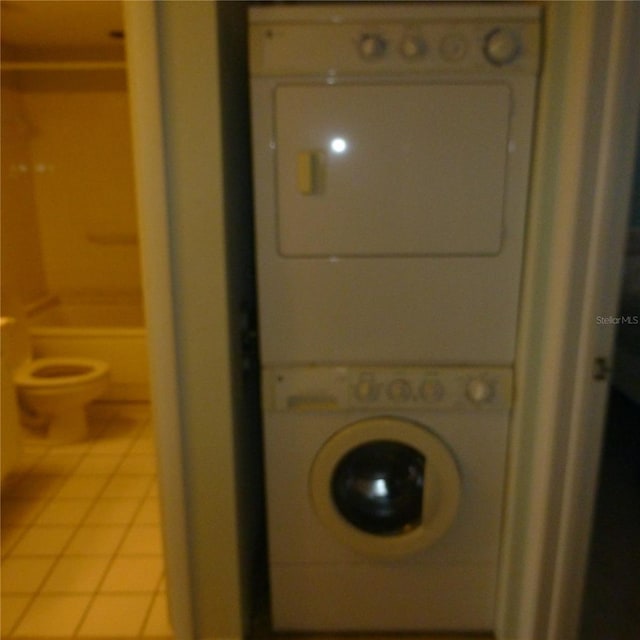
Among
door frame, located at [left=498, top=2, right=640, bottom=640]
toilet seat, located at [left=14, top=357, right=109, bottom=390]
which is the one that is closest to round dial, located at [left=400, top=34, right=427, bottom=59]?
door frame, located at [left=498, top=2, right=640, bottom=640]

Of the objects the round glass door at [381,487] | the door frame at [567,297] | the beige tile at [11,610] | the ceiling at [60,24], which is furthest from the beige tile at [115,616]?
the ceiling at [60,24]

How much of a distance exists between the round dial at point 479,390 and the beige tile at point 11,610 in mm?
1568

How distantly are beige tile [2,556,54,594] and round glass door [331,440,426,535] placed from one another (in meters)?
1.16

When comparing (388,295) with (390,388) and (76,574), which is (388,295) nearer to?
(390,388)

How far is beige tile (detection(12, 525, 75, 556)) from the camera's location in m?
2.15

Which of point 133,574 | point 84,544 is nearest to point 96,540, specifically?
point 84,544

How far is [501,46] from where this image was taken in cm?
135

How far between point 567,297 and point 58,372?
8.92ft

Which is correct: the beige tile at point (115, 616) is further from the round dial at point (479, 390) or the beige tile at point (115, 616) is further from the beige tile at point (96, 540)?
the round dial at point (479, 390)

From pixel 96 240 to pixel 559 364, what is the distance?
3269 millimetres

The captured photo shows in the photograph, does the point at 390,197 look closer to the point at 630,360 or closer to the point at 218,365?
the point at 218,365

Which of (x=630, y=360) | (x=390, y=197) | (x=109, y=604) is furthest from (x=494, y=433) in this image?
(x=630, y=360)

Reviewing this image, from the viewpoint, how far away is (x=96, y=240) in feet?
12.6

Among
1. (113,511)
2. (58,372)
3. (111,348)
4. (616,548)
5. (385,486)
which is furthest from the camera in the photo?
(111,348)
